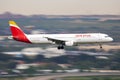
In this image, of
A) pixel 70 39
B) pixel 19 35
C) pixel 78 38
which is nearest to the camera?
pixel 78 38

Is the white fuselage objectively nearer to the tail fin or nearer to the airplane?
the airplane

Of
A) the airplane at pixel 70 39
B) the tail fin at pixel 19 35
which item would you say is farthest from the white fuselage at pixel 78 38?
the tail fin at pixel 19 35

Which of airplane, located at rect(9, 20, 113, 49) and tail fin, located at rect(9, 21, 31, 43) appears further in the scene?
tail fin, located at rect(9, 21, 31, 43)

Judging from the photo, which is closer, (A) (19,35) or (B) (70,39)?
(B) (70,39)

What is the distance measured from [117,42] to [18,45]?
4580 cm

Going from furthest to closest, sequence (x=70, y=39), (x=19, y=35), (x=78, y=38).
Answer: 1. (x=19, y=35)
2. (x=70, y=39)
3. (x=78, y=38)

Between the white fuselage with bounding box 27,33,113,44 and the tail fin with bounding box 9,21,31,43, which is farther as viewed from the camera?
the tail fin with bounding box 9,21,31,43

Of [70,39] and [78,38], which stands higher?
[78,38]

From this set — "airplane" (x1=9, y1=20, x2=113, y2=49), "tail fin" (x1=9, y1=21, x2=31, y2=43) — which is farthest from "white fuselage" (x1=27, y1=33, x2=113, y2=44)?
"tail fin" (x1=9, y1=21, x2=31, y2=43)

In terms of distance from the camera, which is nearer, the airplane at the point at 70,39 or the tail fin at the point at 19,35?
the airplane at the point at 70,39

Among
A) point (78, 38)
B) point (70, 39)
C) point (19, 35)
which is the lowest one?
point (70, 39)

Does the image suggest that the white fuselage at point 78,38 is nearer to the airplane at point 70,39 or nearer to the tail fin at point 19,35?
the airplane at point 70,39

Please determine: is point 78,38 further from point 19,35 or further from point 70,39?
point 19,35

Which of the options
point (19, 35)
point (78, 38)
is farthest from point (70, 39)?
point (19, 35)
